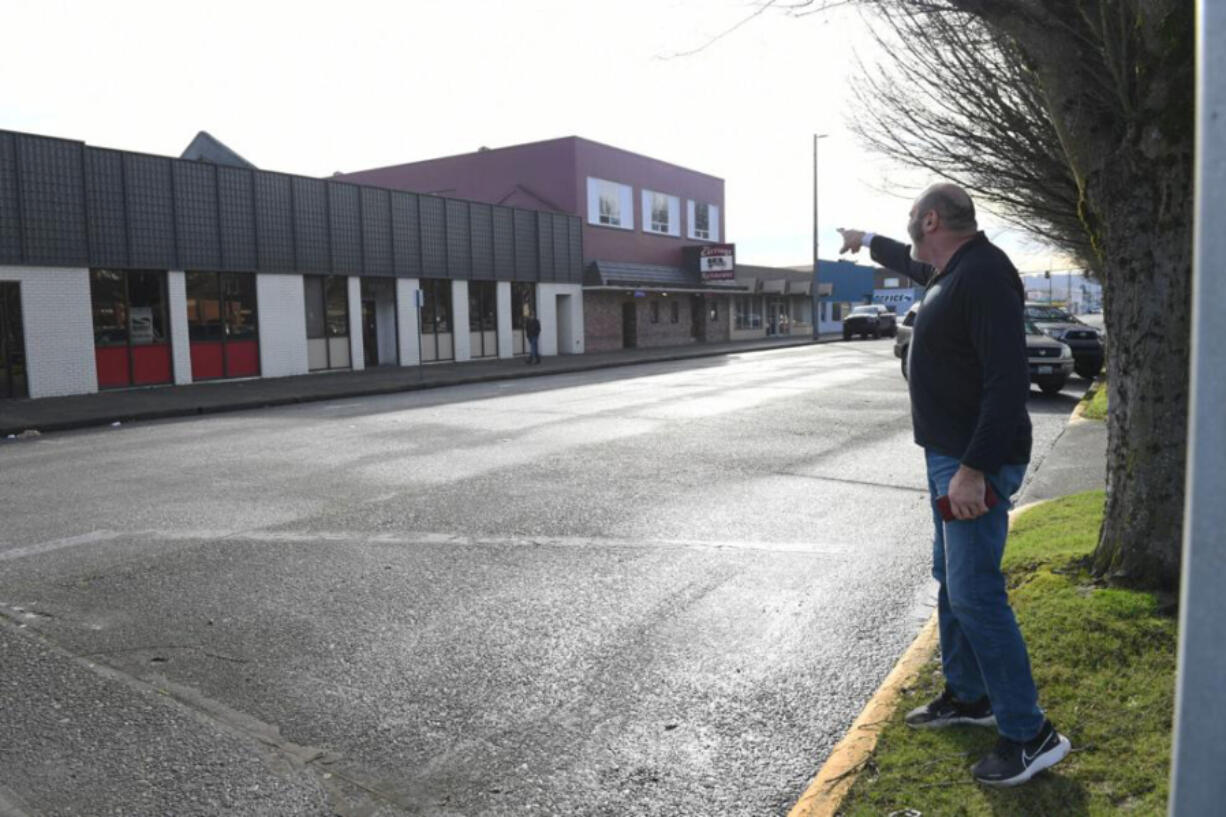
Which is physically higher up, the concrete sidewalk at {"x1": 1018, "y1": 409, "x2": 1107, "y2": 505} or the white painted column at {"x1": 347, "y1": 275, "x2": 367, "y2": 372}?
the white painted column at {"x1": 347, "y1": 275, "x2": 367, "y2": 372}

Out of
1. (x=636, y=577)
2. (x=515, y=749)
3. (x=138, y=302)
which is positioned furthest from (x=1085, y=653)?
(x=138, y=302)

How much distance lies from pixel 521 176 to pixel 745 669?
36.9 meters

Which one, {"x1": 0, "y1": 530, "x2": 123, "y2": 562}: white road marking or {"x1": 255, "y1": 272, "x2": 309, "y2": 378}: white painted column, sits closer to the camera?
{"x1": 0, "y1": 530, "x2": 123, "y2": 562}: white road marking

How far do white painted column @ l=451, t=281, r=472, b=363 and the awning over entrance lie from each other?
→ 23.9 feet

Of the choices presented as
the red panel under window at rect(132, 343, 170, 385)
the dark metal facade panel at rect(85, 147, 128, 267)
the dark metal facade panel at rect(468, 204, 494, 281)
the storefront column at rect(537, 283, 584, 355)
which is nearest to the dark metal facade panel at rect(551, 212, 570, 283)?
the storefront column at rect(537, 283, 584, 355)

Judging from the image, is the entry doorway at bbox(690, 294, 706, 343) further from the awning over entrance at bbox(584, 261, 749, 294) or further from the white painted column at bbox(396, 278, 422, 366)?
the white painted column at bbox(396, 278, 422, 366)

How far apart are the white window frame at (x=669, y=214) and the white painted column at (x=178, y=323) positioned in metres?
24.0

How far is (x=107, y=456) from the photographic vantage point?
1152 cm

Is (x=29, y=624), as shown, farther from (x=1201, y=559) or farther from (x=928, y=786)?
(x=1201, y=559)

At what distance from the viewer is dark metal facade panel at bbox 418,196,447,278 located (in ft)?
98.9

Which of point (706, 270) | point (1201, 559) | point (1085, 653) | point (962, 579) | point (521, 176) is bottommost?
point (1085, 653)

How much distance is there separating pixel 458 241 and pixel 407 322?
3765 mm

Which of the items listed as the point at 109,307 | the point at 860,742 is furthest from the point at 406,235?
the point at 860,742

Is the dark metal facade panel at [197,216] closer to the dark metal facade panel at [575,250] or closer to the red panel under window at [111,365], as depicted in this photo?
the red panel under window at [111,365]
